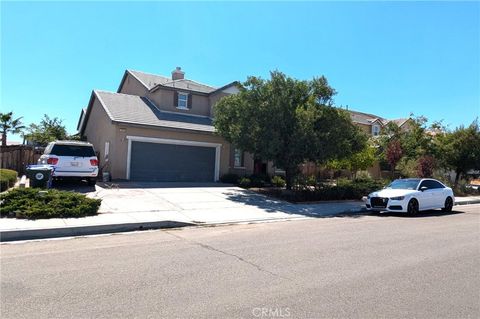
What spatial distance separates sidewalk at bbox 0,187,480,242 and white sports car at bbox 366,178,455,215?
3.75ft

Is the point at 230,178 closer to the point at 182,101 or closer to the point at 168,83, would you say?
the point at 182,101

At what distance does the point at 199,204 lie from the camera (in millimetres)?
14656

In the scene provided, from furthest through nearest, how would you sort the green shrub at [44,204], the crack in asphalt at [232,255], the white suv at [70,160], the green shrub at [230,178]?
the green shrub at [230,178]
the white suv at [70,160]
the green shrub at [44,204]
the crack in asphalt at [232,255]

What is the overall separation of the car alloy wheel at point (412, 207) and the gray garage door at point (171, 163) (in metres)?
12.0

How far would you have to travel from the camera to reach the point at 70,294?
5039mm

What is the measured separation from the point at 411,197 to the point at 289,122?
595 centimetres

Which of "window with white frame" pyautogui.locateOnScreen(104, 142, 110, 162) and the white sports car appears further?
"window with white frame" pyautogui.locateOnScreen(104, 142, 110, 162)

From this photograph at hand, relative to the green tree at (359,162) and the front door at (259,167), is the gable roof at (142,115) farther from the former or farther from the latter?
the green tree at (359,162)

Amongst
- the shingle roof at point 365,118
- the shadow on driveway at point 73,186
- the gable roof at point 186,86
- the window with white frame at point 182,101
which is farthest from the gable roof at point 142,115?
the shingle roof at point 365,118

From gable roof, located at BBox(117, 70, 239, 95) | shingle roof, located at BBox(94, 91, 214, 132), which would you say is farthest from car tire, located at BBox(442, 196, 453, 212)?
gable roof, located at BBox(117, 70, 239, 95)

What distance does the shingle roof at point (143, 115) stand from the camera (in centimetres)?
2106

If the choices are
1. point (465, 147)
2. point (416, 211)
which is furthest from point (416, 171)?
point (416, 211)

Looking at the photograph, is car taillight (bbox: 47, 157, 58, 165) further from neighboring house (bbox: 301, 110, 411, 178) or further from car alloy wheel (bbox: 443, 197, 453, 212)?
neighboring house (bbox: 301, 110, 411, 178)

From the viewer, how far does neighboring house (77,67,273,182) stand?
→ 2066cm
